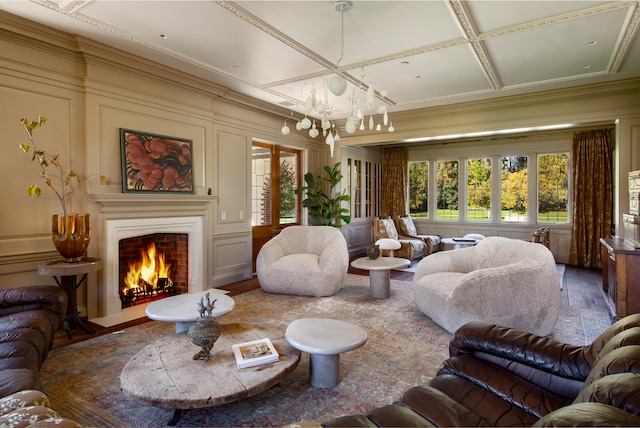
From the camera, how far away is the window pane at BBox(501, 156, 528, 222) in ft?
25.1

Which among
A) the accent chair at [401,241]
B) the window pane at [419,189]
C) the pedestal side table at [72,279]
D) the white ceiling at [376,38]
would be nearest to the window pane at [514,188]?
the window pane at [419,189]

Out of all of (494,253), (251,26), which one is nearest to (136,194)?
(251,26)

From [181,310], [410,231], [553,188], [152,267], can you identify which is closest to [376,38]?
[181,310]

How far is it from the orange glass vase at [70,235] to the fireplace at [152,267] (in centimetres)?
93

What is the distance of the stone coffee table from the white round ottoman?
0.30ft

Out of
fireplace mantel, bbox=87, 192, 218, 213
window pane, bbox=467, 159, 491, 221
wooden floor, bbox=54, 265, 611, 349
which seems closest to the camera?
wooden floor, bbox=54, 265, 611, 349

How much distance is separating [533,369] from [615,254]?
9.31ft

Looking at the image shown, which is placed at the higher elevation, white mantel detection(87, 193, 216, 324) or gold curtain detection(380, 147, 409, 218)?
gold curtain detection(380, 147, 409, 218)

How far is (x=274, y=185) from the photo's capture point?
21.5 feet

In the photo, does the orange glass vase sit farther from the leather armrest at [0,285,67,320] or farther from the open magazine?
the open magazine

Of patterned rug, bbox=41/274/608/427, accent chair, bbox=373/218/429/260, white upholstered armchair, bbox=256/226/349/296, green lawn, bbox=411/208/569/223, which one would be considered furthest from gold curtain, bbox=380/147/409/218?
patterned rug, bbox=41/274/608/427

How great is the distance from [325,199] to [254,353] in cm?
530

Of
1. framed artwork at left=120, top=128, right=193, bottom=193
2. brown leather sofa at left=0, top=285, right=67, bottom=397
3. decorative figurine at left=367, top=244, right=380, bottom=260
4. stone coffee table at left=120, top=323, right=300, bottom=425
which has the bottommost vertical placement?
stone coffee table at left=120, top=323, right=300, bottom=425

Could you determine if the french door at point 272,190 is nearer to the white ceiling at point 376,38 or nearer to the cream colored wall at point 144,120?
the cream colored wall at point 144,120
